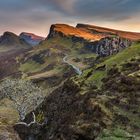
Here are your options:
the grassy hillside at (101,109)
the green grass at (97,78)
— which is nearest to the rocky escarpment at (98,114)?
the grassy hillside at (101,109)

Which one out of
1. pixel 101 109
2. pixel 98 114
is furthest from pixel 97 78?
pixel 98 114

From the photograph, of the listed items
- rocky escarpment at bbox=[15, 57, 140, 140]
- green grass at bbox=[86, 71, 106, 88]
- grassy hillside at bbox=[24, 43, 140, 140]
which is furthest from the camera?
green grass at bbox=[86, 71, 106, 88]

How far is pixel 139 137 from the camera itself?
51.6m

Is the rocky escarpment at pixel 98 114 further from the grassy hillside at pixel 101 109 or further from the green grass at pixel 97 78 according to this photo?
the green grass at pixel 97 78

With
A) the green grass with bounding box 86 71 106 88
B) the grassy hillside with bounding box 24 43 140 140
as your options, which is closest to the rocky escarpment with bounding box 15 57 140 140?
the grassy hillside with bounding box 24 43 140 140

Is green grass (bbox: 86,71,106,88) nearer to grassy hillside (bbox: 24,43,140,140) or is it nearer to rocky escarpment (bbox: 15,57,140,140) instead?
grassy hillside (bbox: 24,43,140,140)

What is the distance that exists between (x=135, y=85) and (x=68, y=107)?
1789cm

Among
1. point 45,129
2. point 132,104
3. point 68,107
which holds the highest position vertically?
point 132,104

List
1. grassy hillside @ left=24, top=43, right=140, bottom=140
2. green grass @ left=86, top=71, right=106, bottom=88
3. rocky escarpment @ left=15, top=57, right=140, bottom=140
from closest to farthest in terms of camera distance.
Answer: grassy hillside @ left=24, top=43, right=140, bottom=140 → rocky escarpment @ left=15, top=57, right=140, bottom=140 → green grass @ left=86, top=71, right=106, bottom=88

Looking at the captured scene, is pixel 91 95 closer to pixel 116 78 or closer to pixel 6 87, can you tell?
pixel 116 78

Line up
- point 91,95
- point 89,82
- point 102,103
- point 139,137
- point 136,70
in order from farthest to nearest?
point 89,82 → point 136,70 → point 91,95 → point 102,103 → point 139,137

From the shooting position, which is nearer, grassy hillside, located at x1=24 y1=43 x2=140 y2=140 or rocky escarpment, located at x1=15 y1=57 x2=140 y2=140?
grassy hillside, located at x1=24 y1=43 x2=140 y2=140

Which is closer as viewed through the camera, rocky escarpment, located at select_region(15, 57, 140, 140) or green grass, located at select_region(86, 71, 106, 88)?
rocky escarpment, located at select_region(15, 57, 140, 140)

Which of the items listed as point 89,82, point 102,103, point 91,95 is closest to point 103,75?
point 89,82
